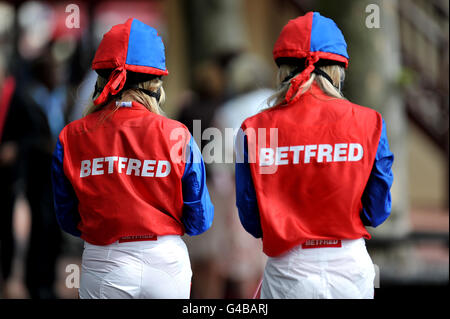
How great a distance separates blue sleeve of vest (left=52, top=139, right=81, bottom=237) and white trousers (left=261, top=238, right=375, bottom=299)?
3.53 ft

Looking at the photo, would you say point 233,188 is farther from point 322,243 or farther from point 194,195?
point 322,243

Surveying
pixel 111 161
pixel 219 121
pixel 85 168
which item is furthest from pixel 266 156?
pixel 219 121

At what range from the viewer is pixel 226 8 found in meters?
9.75

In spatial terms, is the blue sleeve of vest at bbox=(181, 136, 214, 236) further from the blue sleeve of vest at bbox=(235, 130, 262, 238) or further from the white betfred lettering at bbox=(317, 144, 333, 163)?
the white betfred lettering at bbox=(317, 144, 333, 163)

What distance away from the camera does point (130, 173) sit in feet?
11.4

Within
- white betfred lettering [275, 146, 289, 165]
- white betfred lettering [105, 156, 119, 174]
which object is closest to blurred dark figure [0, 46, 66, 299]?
white betfred lettering [105, 156, 119, 174]

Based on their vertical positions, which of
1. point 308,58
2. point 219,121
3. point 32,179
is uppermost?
point 308,58

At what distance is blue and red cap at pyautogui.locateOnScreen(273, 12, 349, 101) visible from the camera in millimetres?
3490

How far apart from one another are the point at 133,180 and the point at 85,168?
0.24m

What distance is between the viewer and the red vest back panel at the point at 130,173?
3465 millimetres

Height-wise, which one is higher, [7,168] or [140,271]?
[7,168]

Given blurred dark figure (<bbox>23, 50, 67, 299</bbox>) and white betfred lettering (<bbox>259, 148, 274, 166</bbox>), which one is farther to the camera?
blurred dark figure (<bbox>23, 50, 67, 299</bbox>)

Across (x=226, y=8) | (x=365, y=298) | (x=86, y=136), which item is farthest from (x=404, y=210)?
(x=86, y=136)

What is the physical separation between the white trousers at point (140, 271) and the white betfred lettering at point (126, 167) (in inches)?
12.3
